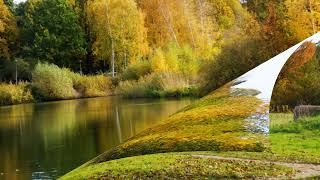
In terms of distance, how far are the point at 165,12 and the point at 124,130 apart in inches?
922

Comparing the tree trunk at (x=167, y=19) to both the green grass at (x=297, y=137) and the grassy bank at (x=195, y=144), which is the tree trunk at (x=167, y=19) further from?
the green grass at (x=297, y=137)

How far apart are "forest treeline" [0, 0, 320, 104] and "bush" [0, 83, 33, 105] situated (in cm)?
219

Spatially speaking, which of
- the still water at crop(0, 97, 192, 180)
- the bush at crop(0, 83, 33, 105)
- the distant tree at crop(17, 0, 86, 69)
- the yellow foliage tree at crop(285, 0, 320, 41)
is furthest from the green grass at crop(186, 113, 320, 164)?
the distant tree at crop(17, 0, 86, 69)

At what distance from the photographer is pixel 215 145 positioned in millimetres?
7449

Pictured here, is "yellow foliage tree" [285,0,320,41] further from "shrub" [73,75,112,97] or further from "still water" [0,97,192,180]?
"shrub" [73,75,112,97]

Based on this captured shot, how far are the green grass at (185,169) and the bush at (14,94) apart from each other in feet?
84.9

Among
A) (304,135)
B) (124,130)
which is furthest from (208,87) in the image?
(304,135)

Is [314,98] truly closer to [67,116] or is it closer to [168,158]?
[168,158]

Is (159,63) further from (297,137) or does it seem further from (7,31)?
(297,137)

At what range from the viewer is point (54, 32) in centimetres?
4050

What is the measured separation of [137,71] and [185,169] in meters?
27.6

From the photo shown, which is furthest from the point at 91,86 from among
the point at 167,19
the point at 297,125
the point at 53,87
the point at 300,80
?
the point at 297,125

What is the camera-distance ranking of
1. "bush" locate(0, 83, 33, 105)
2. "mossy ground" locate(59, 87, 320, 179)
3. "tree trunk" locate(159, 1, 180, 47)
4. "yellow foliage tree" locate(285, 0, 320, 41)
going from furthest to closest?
"tree trunk" locate(159, 1, 180, 47) < "bush" locate(0, 83, 33, 105) < "yellow foliage tree" locate(285, 0, 320, 41) < "mossy ground" locate(59, 87, 320, 179)

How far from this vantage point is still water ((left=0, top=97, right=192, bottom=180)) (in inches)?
457
